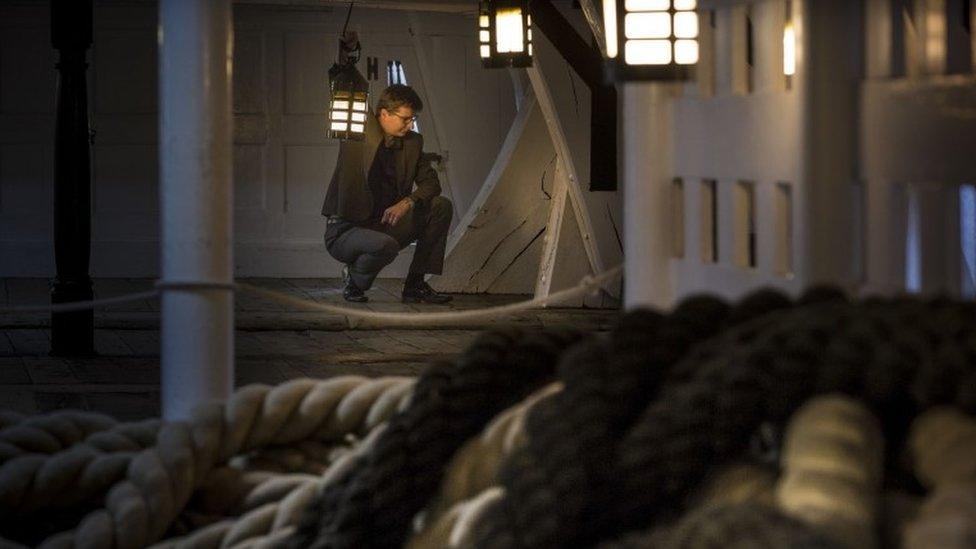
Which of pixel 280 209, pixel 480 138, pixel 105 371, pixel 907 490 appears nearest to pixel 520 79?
pixel 480 138

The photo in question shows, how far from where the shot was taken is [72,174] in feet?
37.8

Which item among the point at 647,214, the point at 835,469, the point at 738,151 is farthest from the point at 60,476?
the point at 835,469

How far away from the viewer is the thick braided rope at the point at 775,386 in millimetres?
2064

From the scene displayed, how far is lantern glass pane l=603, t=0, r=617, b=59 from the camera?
176 inches

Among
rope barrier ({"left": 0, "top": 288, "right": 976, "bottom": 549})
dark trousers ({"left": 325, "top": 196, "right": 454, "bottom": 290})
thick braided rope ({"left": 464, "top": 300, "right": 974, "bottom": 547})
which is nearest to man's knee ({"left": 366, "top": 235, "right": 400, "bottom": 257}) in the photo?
dark trousers ({"left": 325, "top": 196, "right": 454, "bottom": 290})

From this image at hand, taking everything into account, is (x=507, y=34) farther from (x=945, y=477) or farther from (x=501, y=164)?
(x=945, y=477)

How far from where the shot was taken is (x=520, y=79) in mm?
15820

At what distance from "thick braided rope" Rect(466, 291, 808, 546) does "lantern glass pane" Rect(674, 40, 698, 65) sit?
4.36 ft

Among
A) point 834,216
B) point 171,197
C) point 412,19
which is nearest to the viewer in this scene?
point 834,216

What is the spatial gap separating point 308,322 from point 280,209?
15.0 feet

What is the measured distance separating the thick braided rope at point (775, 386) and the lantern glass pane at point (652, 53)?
1637mm

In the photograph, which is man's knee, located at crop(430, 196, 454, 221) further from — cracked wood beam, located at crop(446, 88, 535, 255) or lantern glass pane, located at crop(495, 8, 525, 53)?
lantern glass pane, located at crop(495, 8, 525, 53)

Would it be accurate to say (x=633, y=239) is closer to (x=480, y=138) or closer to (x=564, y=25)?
(x=564, y=25)

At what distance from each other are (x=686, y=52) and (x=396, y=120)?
11.3 metres
